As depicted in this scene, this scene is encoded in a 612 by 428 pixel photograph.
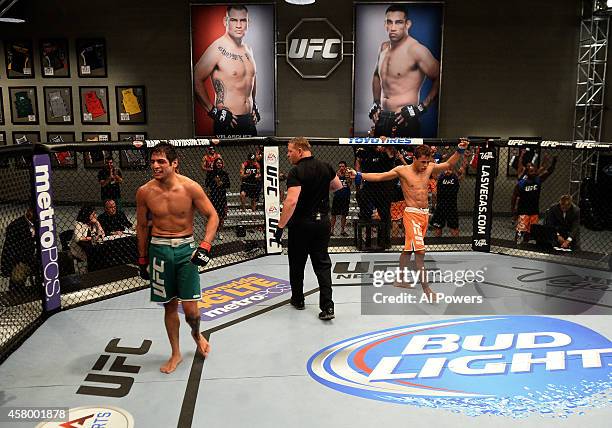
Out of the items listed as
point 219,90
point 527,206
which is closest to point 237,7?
point 219,90

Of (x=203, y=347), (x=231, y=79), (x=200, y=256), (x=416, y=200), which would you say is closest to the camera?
(x=200, y=256)

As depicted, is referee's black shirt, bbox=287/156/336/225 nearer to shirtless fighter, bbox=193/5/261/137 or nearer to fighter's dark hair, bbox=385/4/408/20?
shirtless fighter, bbox=193/5/261/137

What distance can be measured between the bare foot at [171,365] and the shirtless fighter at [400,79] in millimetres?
7606

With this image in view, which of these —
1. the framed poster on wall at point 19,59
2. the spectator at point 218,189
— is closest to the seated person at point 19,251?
the spectator at point 218,189

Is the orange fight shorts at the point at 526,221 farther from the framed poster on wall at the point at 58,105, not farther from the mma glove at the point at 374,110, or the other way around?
the framed poster on wall at the point at 58,105

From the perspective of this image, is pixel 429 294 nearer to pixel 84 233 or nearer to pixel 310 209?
pixel 310 209

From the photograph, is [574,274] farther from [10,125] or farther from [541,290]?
[10,125]

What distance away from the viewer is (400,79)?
33.5 feet

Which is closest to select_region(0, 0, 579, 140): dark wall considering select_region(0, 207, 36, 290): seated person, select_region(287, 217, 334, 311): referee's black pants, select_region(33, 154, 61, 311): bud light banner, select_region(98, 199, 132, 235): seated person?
select_region(98, 199, 132, 235): seated person

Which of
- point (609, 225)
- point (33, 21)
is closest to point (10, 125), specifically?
point (33, 21)

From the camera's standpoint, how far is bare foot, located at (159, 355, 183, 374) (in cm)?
362

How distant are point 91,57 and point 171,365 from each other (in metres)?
8.99

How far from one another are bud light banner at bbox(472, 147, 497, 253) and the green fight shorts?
4.56 meters

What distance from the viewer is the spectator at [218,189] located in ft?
26.5
